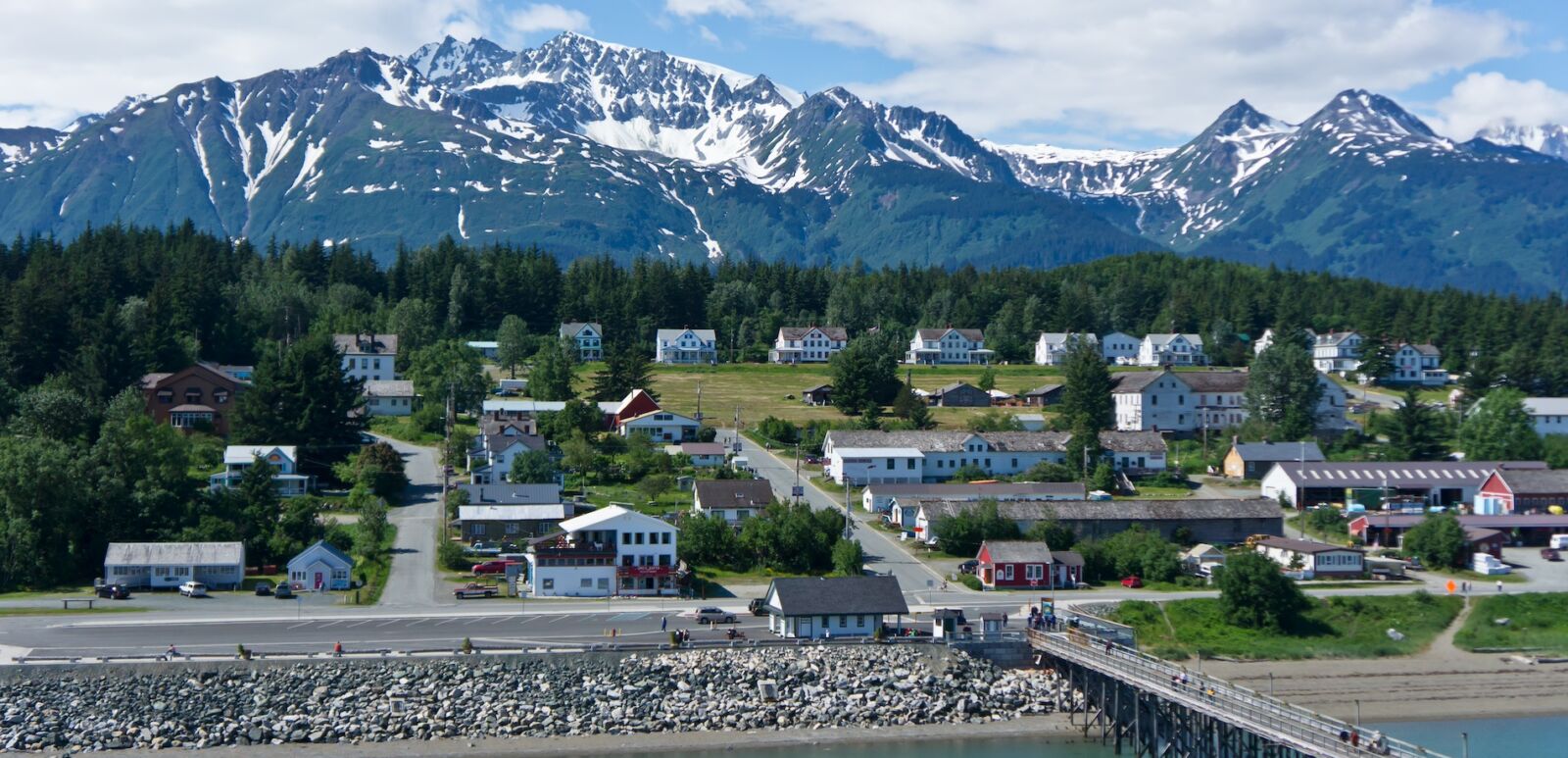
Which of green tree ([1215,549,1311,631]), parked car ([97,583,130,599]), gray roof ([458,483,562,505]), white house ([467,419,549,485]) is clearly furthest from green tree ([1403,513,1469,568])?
parked car ([97,583,130,599])

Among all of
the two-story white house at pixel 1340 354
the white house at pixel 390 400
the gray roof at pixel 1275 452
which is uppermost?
the two-story white house at pixel 1340 354

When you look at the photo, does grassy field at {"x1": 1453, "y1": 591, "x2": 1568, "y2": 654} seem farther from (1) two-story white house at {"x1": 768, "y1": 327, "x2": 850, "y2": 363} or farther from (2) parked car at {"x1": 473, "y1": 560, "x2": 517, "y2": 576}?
(1) two-story white house at {"x1": 768, "y1": 327, "x2": 850, "y2": 363}

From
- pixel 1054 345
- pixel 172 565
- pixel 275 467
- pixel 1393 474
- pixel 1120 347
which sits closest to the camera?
pixel 172 565

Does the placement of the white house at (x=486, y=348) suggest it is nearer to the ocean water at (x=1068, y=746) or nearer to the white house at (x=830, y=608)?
the white house at (x=830, y=608)

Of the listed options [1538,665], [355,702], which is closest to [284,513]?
[355,702]

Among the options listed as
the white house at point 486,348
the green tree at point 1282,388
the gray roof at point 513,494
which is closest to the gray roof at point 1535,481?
the green tree at point 1282,388

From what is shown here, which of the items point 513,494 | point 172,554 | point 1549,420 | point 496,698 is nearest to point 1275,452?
point 1549,420

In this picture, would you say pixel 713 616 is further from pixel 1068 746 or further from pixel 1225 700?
pixel 1225 700

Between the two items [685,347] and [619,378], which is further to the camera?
[685,347]
